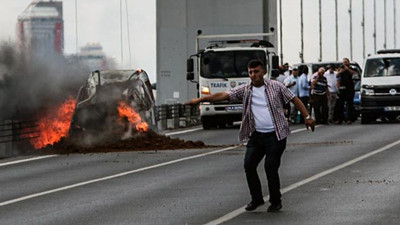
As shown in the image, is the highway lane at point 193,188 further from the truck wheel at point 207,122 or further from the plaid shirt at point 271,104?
the truck wheel at point 207,122

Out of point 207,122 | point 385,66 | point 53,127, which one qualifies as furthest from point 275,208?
point 385,66

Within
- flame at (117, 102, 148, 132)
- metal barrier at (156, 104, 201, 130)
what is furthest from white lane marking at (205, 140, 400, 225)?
metal barrier at (156, 104, 201, 130)

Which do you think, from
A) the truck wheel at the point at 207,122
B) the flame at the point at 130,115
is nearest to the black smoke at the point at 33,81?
the flame at the point at 130,115

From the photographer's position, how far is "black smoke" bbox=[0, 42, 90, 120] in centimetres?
3128

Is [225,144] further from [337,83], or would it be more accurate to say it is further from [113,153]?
[337,83]

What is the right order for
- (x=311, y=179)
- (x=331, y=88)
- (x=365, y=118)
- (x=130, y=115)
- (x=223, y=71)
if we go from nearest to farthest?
(x=311, y=179) → (x=130, y=115) → (x=223, y=71) → (x=365, y=118) → (x=331, y=88)

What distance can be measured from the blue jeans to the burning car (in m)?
14.3

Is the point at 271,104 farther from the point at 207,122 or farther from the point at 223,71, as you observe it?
the point at 207,122

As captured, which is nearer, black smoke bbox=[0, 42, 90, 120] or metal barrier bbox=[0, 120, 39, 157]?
metal barrier bbox=[0, 120, 39, 157]

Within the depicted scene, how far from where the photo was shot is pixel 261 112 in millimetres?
16219

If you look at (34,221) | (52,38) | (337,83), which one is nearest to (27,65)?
(52,38)

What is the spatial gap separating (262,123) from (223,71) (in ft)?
81.1

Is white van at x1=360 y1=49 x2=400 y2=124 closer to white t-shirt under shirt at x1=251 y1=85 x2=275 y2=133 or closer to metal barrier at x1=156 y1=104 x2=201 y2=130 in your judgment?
metal barrier at x1=156 y1=104 x2=201 y2=130

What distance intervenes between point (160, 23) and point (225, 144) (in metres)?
14.9
